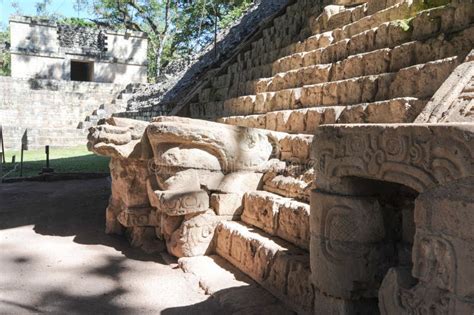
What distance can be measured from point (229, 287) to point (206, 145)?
1475 millimetres

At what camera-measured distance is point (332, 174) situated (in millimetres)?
2305

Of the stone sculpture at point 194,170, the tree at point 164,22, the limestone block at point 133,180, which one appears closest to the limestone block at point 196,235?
the stone sculpture at point 194,170

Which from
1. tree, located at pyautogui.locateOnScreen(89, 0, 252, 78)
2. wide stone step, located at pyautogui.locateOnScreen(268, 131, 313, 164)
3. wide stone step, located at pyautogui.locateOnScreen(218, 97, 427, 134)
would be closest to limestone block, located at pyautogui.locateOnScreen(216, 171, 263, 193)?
wide stone step, located at pyautogui.locateOnScreen(268, 131, 313, 164)

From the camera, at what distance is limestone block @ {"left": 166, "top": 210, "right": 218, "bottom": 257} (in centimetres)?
424

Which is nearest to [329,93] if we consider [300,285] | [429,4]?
[429,4]

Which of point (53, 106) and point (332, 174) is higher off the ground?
point (53, 106)

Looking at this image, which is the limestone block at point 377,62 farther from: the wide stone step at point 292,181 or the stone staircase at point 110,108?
the stone staircase at point 110,108

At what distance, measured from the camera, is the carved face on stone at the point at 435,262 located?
64.1 inches

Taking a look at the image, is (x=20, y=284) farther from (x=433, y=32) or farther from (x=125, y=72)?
(x=125, y=72)

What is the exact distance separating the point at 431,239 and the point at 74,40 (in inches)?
1046

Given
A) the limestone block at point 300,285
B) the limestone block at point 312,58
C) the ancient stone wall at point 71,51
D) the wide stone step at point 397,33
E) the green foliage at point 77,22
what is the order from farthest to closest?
the green foliage at point 77,22 → the ancient stone wall at point 71,51 → the limestone block at point 312,58 → the wide stone step at point 397,33 → the limestone block at point 300,285

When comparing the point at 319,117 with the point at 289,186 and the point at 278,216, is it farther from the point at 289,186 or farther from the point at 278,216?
the point at 278,216

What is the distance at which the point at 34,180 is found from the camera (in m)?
9.51

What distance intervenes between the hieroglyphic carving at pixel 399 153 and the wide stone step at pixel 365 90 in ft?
5.28
